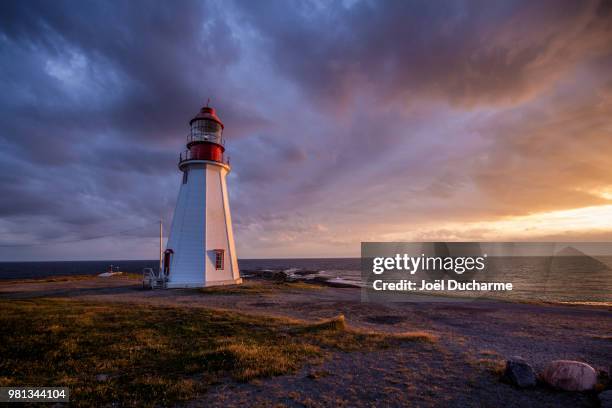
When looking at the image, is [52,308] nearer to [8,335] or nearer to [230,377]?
[8,335]

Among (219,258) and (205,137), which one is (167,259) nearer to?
(219,258)

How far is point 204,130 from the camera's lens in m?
26.3

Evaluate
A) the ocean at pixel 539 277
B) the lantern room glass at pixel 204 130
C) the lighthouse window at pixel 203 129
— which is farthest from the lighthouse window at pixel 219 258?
the ocean at pixel 539 277

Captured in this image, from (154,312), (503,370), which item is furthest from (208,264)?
(503,370)

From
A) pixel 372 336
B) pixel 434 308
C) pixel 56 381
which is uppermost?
pixel 56 381

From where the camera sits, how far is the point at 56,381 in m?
6.82

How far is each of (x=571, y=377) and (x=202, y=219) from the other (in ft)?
78.5

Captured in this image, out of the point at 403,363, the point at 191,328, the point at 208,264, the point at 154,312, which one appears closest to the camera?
the point at 403,363

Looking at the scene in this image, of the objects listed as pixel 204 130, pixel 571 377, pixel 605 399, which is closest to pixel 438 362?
pixel 571 377

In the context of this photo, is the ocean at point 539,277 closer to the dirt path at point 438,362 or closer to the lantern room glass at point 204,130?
the dirt path at point 438,362

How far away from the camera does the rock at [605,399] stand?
559 cm

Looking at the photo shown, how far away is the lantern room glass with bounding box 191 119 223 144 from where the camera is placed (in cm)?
2609

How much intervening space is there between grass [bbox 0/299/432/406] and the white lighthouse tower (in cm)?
1053

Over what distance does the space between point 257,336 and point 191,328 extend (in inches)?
114
